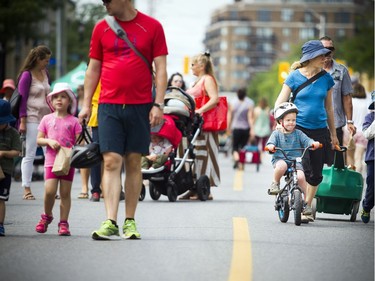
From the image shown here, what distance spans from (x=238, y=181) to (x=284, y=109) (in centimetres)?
1086

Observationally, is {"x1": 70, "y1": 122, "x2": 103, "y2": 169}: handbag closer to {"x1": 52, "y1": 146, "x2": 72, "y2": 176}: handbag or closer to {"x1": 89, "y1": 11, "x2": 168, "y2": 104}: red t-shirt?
{"x1": 52, "y1": 146, "x2": 72, "y2": 176}: handbag

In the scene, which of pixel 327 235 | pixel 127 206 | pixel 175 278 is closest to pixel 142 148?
pixel 127 206

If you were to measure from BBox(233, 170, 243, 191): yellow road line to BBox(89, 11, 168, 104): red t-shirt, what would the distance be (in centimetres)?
985

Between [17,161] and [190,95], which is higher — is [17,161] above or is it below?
below

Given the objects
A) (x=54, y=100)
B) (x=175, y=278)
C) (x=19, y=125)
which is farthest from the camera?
(x=19, y=125)

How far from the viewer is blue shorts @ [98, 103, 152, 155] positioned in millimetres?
10406

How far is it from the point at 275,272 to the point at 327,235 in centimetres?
292

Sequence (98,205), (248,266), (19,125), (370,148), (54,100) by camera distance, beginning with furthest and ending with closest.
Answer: (19,125)
(98,205)
(370,148)
(54,100)
(248,266)

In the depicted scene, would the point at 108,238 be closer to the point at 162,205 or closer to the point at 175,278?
the point at 175,278

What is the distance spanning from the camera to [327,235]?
11250mm

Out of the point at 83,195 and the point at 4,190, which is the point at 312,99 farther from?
the point at 83,195

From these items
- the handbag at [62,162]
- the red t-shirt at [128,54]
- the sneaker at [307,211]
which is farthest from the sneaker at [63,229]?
the sneaker at [307,211]

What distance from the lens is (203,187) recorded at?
1642 centimetres

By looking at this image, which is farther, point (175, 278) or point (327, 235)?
point (327, 235)
